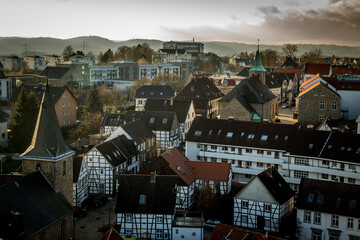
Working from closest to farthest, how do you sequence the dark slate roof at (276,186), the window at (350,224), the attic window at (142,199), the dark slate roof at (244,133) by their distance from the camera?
1. the window at (350,224)
2. the attic window at (142,199)
3. the dark slate roof at (276,186)
4. the dark slate roof at (244,133)

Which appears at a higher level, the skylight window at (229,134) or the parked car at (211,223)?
the skylight window at (229,134)

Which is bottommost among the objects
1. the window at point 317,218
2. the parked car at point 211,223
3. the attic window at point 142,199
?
the parked car at point 211,223

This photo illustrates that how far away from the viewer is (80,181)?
40438 millimetres

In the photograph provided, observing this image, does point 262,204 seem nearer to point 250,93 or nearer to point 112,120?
point 112,120

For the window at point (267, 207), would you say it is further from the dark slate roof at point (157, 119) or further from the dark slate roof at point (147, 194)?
the dark slate roof at point (157, 119)

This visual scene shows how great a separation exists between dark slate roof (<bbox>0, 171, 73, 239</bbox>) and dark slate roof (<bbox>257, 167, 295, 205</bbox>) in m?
15.6

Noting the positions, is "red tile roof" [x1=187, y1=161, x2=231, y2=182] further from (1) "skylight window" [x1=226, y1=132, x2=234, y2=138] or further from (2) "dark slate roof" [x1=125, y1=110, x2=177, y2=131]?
(2) "dark slate roof" [x1=125, y1=110, x2=177, y2=131]

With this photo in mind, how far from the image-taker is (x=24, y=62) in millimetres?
131500

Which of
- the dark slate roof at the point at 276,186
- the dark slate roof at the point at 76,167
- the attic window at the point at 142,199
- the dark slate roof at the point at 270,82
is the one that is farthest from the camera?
the dark slate roof at the point at 270,82

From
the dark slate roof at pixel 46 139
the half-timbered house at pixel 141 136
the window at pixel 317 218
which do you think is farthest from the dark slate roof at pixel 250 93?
the dark slate roof at pixel 46 139

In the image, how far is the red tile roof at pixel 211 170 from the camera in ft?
135

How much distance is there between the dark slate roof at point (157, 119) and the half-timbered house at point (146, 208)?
21.8 meters

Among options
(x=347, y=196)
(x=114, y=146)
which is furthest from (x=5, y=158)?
(x=347, y=196)

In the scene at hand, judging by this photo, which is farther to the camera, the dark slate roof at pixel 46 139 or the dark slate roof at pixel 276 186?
the dark slate roof at pixel 276 186
